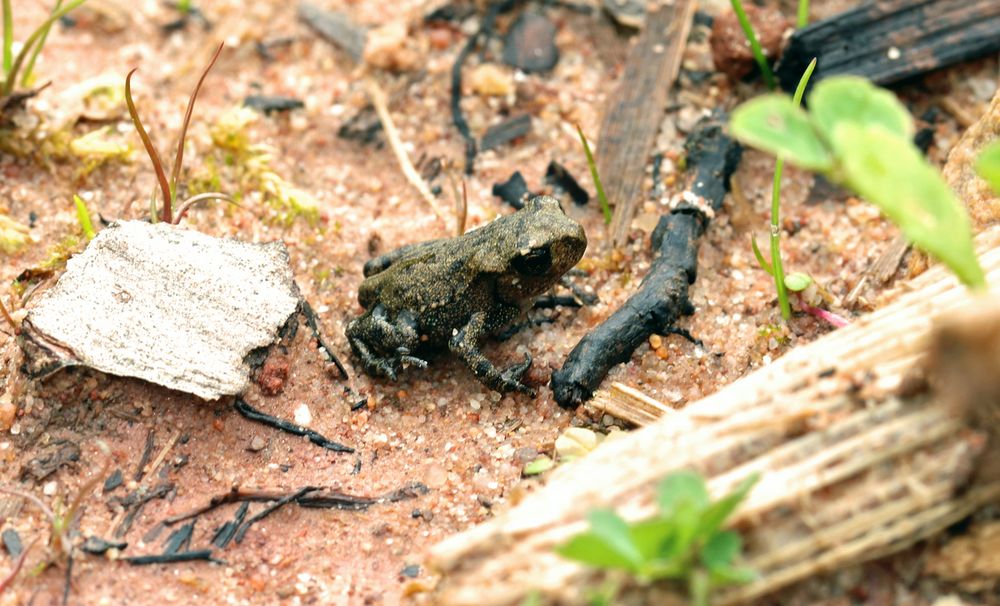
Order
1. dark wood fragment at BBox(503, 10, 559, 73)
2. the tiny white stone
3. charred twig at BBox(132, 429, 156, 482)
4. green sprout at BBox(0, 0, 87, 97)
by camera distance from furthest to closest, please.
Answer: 1. dark wood fragment at BBox(503, 10, 559, 73)
2. green sprout at BBox(0, 0, 87, 97)
3. the tiny white stone
4. charred twig at BBox(132, 429, 156, 482)

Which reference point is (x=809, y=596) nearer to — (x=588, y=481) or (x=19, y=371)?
(x=588, y=481)

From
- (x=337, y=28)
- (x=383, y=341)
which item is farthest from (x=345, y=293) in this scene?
(x=337, y=28)

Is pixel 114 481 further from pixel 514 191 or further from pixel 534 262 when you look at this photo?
pixel 514 191

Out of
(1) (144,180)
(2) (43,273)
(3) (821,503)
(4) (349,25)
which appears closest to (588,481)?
(3) (821,503)

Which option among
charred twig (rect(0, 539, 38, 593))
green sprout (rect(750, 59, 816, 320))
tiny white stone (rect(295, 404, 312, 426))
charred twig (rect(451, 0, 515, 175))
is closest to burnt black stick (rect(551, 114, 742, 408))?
green sprout (rect(750, 59, 816, 320))

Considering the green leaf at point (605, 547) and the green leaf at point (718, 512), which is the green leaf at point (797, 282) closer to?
the green leaf at point (718, 512)

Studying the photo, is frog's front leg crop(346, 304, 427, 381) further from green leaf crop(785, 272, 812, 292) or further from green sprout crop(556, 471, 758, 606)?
green sprout crop(556, 471, 758, 606)
